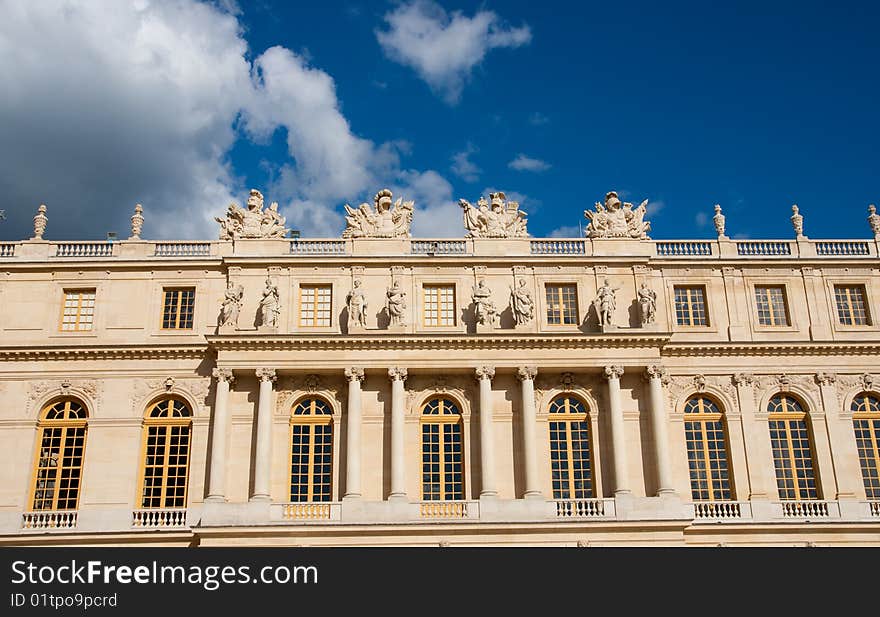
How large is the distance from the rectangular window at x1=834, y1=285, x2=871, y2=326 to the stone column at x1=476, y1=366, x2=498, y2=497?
1504 centimetres

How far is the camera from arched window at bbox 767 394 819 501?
119ft

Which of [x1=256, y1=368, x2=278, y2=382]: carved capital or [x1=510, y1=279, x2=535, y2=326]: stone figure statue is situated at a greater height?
[x1=510, y1=279, x2=535, y2=326]: stone figure statue

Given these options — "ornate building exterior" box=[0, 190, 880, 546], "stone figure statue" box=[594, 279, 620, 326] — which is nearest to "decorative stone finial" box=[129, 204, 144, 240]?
"ornate building exterior" box=[0, 190, 880, 546]

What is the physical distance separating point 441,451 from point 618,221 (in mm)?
12089

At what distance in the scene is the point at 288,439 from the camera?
118ft

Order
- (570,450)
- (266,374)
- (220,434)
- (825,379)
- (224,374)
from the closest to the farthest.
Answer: (220,434), (266,374), (224,374), (570,450), (825,379)

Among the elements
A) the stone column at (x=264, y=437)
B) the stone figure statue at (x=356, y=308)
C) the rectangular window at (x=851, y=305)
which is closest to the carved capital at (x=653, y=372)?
the rectangular window at (x=851, y=305)

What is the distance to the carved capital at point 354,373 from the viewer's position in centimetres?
3553

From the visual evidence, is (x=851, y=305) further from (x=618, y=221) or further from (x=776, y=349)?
(x=618, y=221)

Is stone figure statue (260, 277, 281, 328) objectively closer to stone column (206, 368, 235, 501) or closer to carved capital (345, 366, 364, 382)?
stone column (206, 368, 235, 501)

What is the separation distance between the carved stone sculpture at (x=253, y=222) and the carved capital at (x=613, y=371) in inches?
559

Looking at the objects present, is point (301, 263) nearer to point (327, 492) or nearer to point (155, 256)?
point (155, 256)

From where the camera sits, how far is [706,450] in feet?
120

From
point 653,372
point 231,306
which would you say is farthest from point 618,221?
point 231,306
